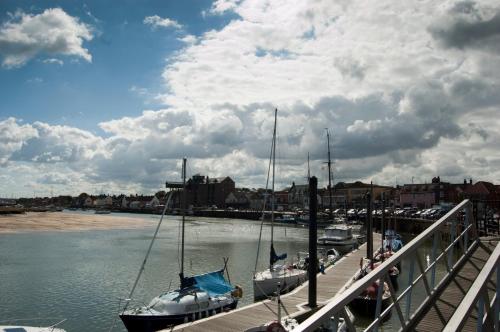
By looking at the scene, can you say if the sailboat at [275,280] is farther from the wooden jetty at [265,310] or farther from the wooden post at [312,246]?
the wooden post at [312,246]

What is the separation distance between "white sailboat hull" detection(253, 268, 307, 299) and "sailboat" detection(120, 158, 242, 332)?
3.59 meters

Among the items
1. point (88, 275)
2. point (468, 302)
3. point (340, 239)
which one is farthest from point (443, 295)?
point (340, 239)

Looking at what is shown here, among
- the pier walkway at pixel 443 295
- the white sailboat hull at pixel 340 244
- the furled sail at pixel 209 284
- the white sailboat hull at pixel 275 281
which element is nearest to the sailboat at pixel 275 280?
the white sailboat hull at pixel 275 281

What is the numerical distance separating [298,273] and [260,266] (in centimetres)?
1565

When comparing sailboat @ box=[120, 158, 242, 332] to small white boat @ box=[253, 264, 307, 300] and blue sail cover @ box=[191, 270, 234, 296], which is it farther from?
small white boat @ box=[253, 264, 307, 300]

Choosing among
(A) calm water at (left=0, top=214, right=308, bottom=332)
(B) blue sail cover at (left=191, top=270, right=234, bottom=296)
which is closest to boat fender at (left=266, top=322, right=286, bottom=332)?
(B) blue sail cover at (left=191, top=270, right=234, bottom=296)

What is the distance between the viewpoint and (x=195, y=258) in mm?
54062

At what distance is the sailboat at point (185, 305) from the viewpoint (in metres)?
21.7

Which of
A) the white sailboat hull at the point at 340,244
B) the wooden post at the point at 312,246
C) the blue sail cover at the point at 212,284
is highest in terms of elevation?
the wooden post at the point at 312,246

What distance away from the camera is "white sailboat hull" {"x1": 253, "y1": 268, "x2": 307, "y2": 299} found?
2938 centimetres

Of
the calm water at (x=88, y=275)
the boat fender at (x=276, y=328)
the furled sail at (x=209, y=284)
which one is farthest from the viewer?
the calm water at (x=88, y=275)

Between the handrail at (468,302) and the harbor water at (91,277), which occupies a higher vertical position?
the handrail at (468,302)

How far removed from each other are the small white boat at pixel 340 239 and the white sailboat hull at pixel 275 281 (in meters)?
29.5

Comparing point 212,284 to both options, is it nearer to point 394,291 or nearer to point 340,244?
point 394,291
